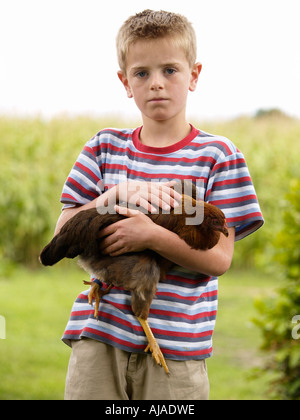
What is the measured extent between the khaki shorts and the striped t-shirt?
4cm

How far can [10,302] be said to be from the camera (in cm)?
626

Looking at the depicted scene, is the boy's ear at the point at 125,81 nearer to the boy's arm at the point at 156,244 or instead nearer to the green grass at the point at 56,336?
the boy's arm at the point at 156,244

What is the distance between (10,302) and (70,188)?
4.81 meters

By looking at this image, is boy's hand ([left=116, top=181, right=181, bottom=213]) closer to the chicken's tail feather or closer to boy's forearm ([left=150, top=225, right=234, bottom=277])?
boy's forearm ([left=150, top=225, right=234, bottom=277])

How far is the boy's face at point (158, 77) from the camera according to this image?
163 cm

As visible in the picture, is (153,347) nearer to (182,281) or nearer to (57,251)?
(182,281)

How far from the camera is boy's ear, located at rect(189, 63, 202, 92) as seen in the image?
178 cm

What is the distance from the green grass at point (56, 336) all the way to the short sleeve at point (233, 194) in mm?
2226

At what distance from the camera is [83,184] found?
1771 millimetres

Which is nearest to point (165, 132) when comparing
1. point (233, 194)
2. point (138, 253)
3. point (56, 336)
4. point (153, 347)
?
point (233, 194)

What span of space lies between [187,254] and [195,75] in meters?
0.61

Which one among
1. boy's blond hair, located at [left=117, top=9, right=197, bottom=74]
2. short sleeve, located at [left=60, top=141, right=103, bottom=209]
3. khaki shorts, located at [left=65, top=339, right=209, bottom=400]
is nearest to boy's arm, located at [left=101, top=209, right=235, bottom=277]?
short sleeve, located at [left=60, top=141, right=103, bottom=209]

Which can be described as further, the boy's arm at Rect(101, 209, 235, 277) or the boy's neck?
the boy's neck
